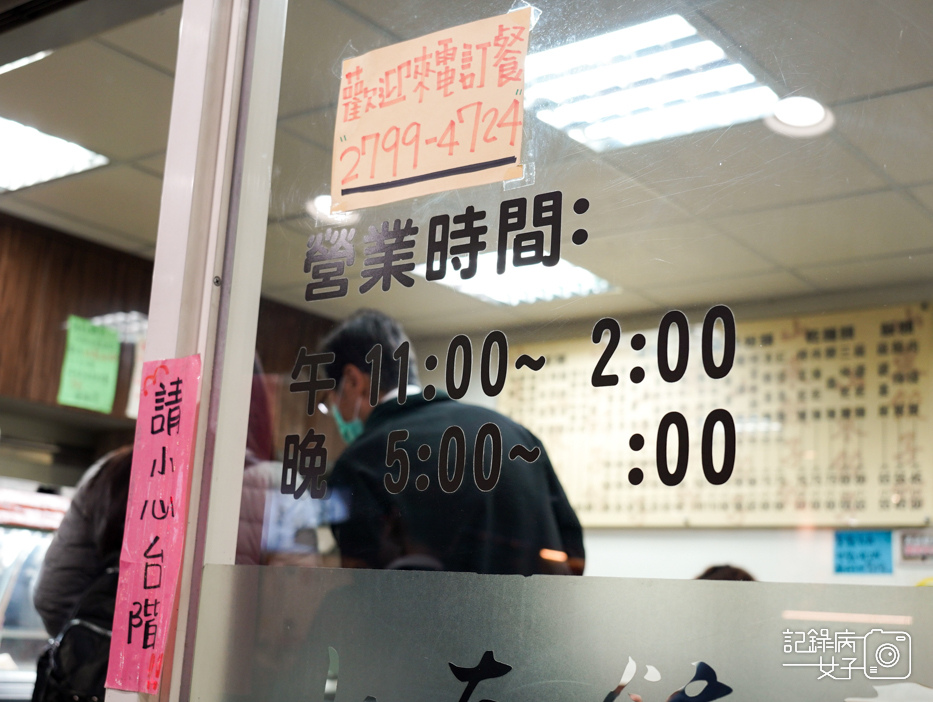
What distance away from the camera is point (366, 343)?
0.84 meters

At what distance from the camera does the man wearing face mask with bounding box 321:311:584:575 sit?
0.72 metres

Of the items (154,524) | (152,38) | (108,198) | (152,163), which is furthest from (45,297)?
(154,524)

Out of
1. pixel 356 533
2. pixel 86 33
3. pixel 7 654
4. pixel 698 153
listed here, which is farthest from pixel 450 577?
pixel 7 654

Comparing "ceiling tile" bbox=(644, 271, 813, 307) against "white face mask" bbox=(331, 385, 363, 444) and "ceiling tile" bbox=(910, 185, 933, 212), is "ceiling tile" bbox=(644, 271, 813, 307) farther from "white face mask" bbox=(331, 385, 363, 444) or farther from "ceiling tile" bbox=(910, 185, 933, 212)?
"white face mask" bbox=(331, 385, 363, 444)

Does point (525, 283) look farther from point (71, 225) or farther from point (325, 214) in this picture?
point (71, 225)

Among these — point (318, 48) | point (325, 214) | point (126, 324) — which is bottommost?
point (325, 214)

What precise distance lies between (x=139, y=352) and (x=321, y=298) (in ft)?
9.07

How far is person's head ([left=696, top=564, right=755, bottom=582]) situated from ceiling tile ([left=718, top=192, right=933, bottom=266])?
0.22 metres

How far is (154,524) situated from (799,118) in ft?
2.27

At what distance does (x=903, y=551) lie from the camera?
71 cm

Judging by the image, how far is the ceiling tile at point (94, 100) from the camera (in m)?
2.11

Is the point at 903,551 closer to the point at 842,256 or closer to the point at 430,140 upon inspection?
the point at 842,256

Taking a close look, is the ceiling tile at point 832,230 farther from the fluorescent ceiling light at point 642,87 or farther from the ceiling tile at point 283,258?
the ceiling tile at point 283,258

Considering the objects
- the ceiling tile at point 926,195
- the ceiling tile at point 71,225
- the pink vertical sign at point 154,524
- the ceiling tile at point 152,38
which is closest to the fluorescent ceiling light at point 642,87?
the ceiling tile at point 926,195
